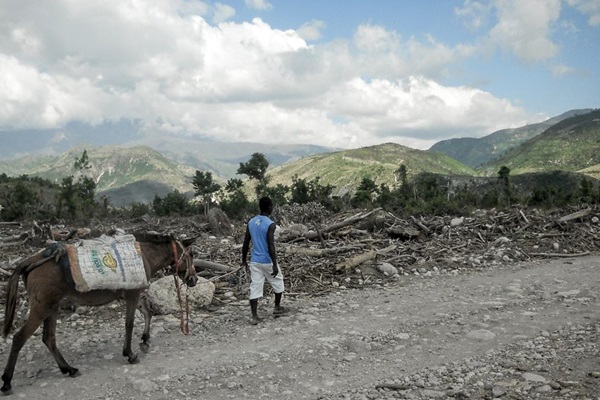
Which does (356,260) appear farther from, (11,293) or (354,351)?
(11,293)

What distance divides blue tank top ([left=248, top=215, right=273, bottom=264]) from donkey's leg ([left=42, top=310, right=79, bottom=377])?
10.3 feet

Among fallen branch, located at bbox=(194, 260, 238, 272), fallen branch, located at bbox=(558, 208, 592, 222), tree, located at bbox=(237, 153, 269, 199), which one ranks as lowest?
fallen branch, located at bbox=(194, 260, 238, 272)

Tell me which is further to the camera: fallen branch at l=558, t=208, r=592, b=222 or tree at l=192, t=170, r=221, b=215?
tree at l=192, t=170, r=221, b=215

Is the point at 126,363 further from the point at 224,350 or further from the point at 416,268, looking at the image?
the point at 416,268

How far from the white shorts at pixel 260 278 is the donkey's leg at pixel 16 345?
331 centimetres

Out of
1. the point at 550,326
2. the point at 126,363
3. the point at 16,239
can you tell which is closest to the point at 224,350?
the point at 126,363

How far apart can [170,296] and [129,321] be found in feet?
7.03

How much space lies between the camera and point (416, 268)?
11062 millimetres

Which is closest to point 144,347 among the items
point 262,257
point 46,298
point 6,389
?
point 46,298

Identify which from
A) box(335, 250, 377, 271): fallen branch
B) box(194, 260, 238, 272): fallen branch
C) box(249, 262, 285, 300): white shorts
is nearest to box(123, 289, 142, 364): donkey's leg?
box(249, 262, 285, 300): white shorts

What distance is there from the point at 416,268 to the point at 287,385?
6.77 m

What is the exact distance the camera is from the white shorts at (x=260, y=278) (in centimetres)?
755

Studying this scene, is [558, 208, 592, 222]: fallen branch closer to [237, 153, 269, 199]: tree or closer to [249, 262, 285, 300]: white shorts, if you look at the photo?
[249, 262, 285, 300]: white shorts

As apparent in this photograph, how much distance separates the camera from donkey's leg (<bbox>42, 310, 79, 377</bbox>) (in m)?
5.37
